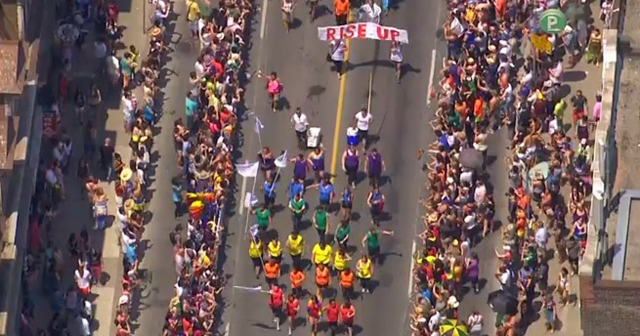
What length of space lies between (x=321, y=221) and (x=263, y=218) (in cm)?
212

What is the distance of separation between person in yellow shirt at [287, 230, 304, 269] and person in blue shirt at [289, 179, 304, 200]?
173cm

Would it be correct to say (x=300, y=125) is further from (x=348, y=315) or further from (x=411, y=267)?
(x=348, y=315)

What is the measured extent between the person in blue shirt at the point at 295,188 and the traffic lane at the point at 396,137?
6.18 ft

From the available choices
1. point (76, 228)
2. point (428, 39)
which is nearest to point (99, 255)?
point (76, 228)

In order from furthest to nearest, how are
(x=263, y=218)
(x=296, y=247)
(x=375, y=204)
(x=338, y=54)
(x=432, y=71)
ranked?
(x=338, y=54) → (x=432, y=71) → (x=375, y=204) → (x=263, y=218) → (x=296, y=247)

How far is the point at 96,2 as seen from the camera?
292 feet

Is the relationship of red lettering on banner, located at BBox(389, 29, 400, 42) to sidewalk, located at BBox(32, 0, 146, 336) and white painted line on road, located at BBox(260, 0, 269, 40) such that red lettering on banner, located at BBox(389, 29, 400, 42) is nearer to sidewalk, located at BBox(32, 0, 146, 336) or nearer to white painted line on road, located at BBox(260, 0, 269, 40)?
white painted line on road, located at BBox(260, 0, 269, 40)

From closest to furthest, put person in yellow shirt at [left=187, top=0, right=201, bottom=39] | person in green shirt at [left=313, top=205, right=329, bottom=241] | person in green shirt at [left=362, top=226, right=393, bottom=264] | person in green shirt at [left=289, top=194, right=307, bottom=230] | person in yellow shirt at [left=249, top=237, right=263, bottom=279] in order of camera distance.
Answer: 1. person in green shirt at [left=362, top=226, right=393, bottom=264]
2. person in yellow shirt at [left=249, top=237, right=263, bottom=279]
3. person in green shirt at [left=313, top=205, right=329, bottom=241]
4. person in green shirt at [left=289, top=194, right=307, bottom=230]
5. person in yellow shirt at [left=187, top=0, right=201, bottom=39]

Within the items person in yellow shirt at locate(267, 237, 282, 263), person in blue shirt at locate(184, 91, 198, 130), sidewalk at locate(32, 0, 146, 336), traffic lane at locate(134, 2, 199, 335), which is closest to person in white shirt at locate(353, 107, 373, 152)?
person in yellow shirt at locate(267, 237, 282, 263)

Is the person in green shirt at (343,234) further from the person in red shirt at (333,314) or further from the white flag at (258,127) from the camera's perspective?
the white flag at (258,127)

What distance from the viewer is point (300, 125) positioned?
84.9 m

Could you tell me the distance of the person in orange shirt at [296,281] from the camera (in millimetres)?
80562

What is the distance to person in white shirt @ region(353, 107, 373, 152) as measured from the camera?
84.6 metres

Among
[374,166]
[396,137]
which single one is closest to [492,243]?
[374,166]
